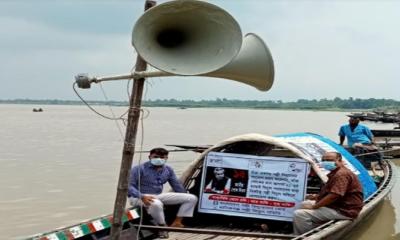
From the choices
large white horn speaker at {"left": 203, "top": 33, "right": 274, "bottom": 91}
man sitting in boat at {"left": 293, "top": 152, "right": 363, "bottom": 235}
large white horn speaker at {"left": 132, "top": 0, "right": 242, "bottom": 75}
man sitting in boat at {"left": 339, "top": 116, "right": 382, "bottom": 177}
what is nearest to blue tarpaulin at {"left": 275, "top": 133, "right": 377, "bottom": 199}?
man sitting in boat at {"left": 293, "top": 152, "right": 363, "bottom": 235}

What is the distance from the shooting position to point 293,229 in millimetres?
6281

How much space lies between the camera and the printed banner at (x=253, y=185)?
655cm

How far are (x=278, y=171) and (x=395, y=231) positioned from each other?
3523 mm

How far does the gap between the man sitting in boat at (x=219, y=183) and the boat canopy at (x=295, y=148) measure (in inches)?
12.0

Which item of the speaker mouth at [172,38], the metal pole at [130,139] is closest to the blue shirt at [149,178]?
the metal pole at [130,139]

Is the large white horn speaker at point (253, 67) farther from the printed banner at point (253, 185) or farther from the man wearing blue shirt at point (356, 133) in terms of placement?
the man wearing blue shirt at point (356, 133)

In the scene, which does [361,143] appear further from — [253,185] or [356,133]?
[253,185]

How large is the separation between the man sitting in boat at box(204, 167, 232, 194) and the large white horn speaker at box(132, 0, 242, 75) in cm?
372

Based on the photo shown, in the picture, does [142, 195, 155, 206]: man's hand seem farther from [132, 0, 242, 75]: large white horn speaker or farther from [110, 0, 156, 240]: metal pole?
[132, 0, 242, 75]: large white horn speaker

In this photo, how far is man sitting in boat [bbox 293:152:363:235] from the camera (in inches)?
227

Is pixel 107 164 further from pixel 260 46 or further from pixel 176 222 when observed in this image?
pixel 260 46

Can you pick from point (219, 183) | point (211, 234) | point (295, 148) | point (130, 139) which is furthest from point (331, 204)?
point (130, 139)

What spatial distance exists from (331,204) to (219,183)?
1.61 m

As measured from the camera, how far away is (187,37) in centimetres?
344
